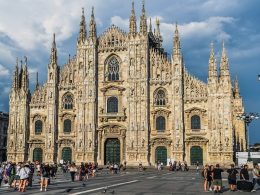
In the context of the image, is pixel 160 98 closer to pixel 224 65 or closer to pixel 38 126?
pixel 224 65

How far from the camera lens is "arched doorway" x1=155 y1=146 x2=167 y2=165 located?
54250 millimetres

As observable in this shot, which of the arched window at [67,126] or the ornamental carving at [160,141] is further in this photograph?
the arched window at [67,126]

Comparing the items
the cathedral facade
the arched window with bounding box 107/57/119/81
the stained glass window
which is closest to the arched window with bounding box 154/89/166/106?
the cathedral facade

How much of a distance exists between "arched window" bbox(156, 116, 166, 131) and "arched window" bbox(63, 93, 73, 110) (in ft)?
43.2

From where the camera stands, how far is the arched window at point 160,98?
55219 mm

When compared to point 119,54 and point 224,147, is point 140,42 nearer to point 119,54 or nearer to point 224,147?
point 119,54

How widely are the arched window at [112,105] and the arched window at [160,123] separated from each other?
6273 millimetres

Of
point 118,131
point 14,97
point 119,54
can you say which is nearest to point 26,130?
point 14,97

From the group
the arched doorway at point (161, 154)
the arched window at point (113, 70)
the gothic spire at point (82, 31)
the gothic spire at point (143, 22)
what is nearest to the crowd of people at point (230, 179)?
the arched doorway at point (161, 154)

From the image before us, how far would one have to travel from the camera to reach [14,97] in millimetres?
60750

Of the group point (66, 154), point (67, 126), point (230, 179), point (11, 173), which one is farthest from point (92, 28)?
point (230, 179)

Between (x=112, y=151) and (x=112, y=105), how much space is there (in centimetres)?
650

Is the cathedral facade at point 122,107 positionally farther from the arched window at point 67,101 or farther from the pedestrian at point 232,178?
the pedestrian at point 232,178

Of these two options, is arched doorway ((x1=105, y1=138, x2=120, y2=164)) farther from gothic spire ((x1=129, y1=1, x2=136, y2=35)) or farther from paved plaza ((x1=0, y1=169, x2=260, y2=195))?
paved plaza ((x1=0, y1=169, x2=260, y2=195))
